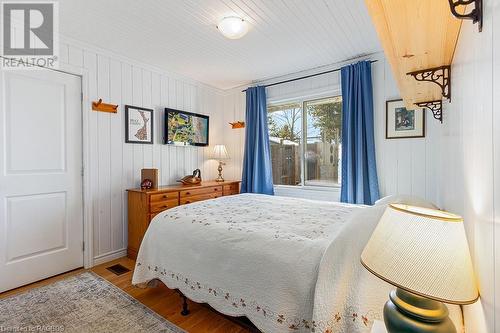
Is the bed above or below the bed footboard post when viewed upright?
above

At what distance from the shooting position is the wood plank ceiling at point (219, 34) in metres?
2.19

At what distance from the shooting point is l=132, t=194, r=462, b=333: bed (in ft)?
3.89

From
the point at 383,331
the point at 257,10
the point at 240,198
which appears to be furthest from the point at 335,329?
the point at 257,10

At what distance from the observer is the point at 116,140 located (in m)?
3.18

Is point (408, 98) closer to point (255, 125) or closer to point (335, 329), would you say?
point (335, 329)

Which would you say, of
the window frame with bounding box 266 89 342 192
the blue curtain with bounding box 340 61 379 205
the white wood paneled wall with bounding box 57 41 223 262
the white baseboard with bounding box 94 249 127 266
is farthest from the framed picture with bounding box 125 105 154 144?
the blue curtain with bounding box 340 61 379 205

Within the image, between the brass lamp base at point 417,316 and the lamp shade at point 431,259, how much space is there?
0.51ft

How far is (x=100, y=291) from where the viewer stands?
234 cm

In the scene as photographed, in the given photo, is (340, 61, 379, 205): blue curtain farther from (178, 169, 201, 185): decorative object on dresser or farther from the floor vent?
the floor vent

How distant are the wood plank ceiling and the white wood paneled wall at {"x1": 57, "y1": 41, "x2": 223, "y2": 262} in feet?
0.63

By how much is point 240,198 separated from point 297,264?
1.69 m

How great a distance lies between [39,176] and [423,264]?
3.25 m

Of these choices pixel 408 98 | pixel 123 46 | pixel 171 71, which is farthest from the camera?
pixel 171 71

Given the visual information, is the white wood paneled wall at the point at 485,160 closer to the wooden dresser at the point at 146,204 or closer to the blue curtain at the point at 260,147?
the wooden dresser at the point at 146,204
